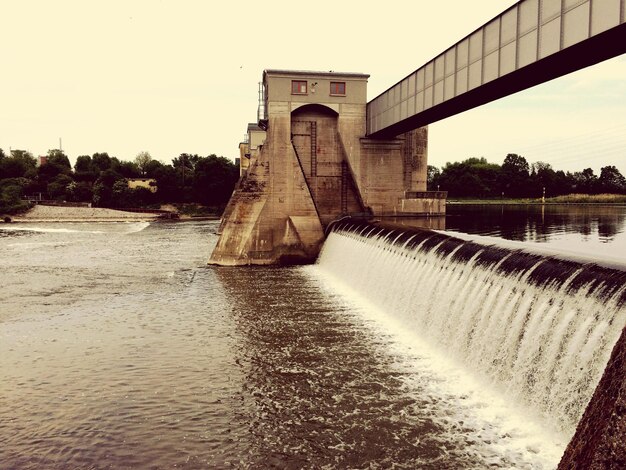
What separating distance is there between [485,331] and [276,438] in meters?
5.79

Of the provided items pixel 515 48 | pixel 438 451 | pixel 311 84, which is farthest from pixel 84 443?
pixel 311 84

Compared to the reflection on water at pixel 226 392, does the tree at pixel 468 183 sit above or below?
above

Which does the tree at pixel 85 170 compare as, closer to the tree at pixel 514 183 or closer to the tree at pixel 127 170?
the tree at pixel 127 170

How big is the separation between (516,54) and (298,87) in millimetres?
19255

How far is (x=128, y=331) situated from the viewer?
16469 mm

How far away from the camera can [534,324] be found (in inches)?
426

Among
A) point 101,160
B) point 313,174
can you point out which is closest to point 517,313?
point 313,174

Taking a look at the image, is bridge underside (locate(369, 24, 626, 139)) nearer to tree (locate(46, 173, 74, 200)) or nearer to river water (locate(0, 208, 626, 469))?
river water (locate(0, 208, 626, 469))

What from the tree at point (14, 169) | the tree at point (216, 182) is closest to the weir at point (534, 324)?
the tree at point (216, 182)

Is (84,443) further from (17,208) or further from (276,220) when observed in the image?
(17,208)

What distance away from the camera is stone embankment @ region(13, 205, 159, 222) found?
90069 millimetres

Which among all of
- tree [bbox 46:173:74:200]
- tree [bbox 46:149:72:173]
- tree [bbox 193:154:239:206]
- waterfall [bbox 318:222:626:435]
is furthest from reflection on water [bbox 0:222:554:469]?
tree [bbox 46:149:72:173]

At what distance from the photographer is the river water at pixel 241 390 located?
8852 millimetres

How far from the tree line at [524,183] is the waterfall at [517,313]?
96586 mm
